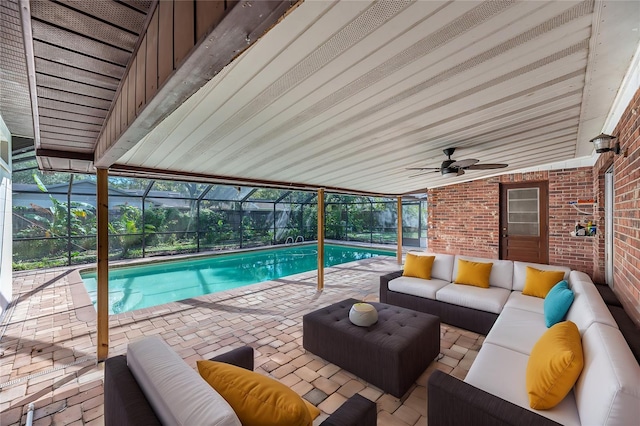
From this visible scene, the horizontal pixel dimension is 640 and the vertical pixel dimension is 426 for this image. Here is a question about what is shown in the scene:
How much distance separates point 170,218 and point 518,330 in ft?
35.7

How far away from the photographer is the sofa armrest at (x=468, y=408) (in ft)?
4.62

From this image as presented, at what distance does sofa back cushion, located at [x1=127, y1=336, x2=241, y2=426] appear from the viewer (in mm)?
995

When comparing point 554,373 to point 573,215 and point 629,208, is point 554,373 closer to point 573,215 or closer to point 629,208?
point 629,208

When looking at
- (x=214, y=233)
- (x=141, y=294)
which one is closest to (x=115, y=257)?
(x=214, y=233)

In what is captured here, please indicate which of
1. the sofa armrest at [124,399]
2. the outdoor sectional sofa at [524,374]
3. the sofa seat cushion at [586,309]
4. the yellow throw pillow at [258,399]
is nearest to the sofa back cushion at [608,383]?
the outdoor sectional sofa at [524,374]

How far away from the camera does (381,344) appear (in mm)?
2424

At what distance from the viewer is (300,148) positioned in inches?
126

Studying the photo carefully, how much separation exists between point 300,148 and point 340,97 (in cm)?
120

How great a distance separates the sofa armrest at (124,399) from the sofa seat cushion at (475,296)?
3.62 m

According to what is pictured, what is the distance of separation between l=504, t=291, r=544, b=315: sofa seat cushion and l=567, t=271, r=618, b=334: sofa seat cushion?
40 centimetres

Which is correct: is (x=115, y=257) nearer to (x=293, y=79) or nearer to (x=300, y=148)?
(x=300, y=148)

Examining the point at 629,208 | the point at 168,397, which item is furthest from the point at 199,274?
the point at 629,208

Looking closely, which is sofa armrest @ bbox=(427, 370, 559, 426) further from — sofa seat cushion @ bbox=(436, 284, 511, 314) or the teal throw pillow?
sofa seat cushion @ bbox=(436, 284, 511, 314)

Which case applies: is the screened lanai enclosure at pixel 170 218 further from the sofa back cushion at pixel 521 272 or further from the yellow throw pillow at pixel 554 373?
the yellow throw pillow at pixel 554 373
